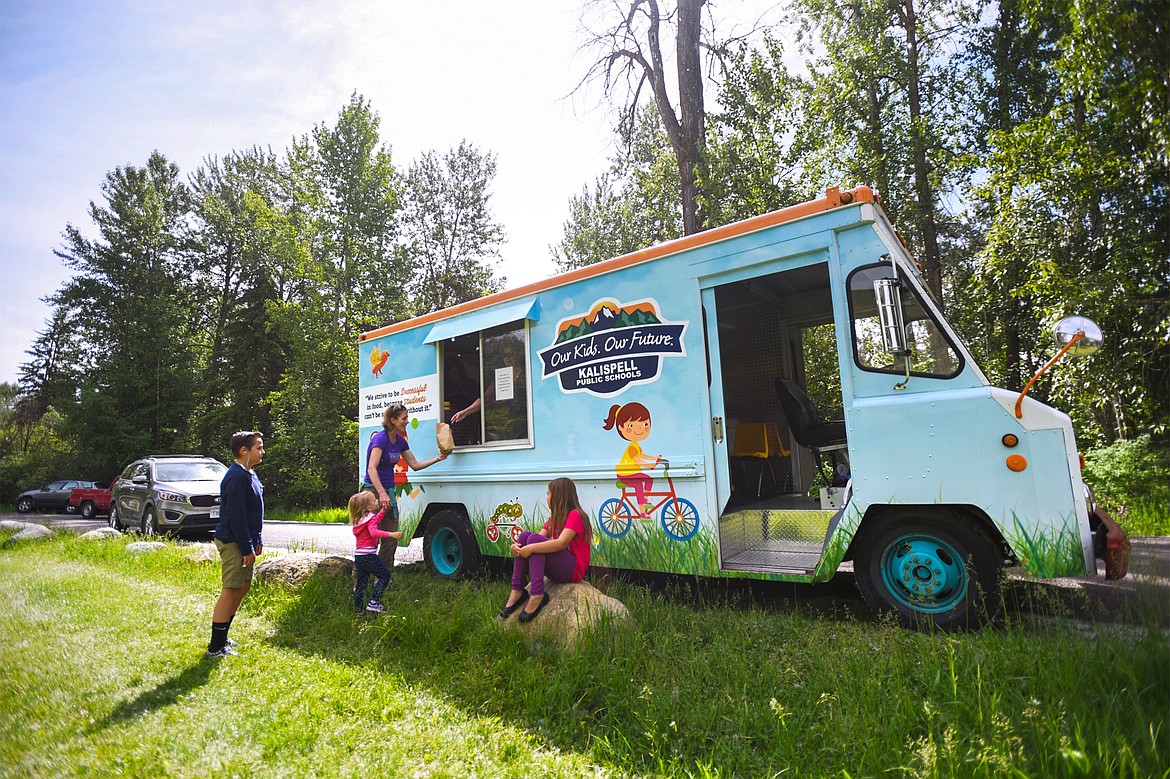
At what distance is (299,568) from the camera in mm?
6348

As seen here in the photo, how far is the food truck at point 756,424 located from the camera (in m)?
3.99

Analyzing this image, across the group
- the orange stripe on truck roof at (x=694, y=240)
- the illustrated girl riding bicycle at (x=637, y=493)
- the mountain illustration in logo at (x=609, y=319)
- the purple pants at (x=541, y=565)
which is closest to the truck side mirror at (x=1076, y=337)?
the orange stripe on truck roof at (x=694, y=240)

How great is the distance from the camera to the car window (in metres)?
13.3

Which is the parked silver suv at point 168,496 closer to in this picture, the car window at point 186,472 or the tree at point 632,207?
the car window at point 186,472

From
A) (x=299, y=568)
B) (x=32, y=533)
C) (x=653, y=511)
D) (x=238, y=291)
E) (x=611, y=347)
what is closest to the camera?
(x=653, y=511)

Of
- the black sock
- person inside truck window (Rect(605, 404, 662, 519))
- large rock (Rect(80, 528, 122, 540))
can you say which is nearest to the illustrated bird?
person inside truck window (Rect(605, 404, 662, 519))

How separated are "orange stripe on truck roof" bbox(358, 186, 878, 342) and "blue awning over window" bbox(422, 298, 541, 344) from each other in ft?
0.30

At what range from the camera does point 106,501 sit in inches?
925

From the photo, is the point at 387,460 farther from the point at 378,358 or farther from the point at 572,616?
the point at 572,616

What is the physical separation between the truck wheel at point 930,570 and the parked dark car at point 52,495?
29629mm

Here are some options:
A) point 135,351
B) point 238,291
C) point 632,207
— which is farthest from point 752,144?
point 238,291

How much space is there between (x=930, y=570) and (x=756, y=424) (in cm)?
267

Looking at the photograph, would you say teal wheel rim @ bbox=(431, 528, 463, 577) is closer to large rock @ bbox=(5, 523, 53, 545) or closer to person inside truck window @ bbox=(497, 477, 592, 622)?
person inside truck window @ bbox=(497, 477, 592, 622)

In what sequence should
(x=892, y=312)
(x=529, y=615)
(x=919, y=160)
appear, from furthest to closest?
1. (x=919, y=160)
2. (x=529, y=615)
3. (x=892, y=312)
